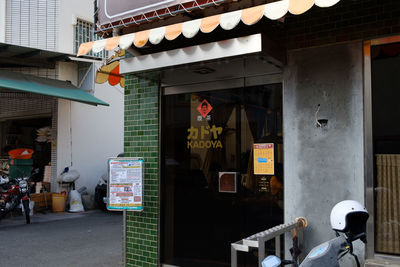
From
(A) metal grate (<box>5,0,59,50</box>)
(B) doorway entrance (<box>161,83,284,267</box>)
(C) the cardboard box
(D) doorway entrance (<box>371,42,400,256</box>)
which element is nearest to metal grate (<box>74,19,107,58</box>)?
(A) metal grate (<box>5,0,59,50</box>)

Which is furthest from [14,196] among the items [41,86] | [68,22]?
[68,22]

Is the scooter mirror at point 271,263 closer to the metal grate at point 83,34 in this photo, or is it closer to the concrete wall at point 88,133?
the concrete wall at point 88,133

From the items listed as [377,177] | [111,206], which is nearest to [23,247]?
[111,206]

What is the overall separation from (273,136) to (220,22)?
1784 mm

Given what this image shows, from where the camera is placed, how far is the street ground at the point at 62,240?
7.32m

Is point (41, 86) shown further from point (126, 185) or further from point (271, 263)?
point (271, 263)

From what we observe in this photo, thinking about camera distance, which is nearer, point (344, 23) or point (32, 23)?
point (344, 23)

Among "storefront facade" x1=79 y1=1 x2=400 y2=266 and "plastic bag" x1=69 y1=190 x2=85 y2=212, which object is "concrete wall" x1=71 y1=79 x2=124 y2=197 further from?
"storefront facade" x1=79 y1=1 x2=400 y2=266

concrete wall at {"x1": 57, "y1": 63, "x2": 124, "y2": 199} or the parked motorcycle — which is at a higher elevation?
concrete wall at {"x1": 57, "y1": 63, "x2": 124, "y2": 199}

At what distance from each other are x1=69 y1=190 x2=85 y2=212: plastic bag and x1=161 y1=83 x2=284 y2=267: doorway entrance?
8.04m

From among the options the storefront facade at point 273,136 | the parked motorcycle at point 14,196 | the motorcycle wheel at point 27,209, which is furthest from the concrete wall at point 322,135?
the parked motorcycle at point 14,196

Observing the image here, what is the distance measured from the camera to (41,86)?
10961 millimetres

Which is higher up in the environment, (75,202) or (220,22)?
(220,22)

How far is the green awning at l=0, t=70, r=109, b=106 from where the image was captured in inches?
392
